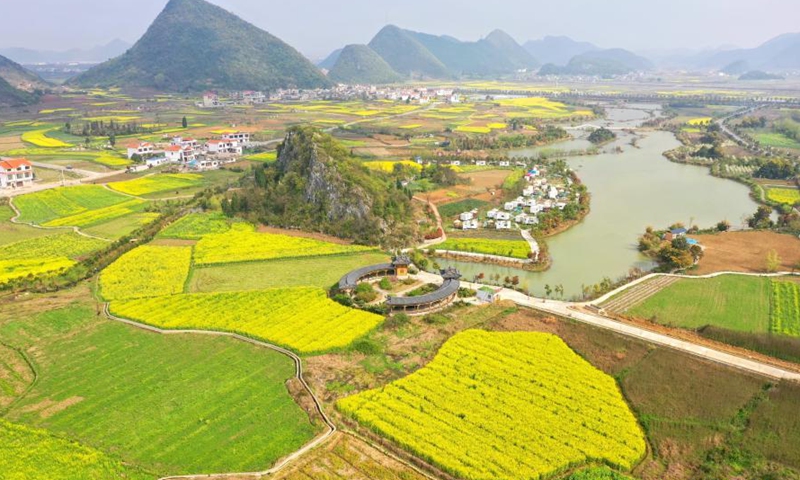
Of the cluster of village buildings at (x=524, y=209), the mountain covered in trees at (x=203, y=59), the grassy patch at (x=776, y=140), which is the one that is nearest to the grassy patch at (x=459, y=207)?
the cluster of village buildings at (x=524, y=209)

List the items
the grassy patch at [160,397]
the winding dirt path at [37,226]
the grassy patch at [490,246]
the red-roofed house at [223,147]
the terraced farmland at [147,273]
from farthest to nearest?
the red-roofed house at [223,147] < the winding dirt path at [37,226] < the grassy patch at [490,246] < the terraced farmland at [147,273] < the grassy patch at [160,397]

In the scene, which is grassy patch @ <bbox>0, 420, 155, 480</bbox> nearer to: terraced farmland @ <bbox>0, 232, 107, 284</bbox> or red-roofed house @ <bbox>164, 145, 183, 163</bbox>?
terraced farmland @ <bbox>0, 232, 107, 284</bbox>

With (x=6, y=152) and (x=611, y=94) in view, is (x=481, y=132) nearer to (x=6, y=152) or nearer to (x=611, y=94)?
(x=6, y=152)

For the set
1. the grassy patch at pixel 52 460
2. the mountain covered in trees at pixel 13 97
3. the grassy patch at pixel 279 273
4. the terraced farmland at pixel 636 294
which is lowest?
the grassy patch at pixel 52 460

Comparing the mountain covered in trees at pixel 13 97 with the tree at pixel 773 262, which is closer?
the tree at pixel 773 262

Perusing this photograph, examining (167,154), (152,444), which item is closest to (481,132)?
(167,154)

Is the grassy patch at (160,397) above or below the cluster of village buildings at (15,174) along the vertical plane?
below

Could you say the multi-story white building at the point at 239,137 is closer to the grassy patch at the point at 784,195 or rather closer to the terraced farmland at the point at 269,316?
the terraced farmland at the point at 269,316
